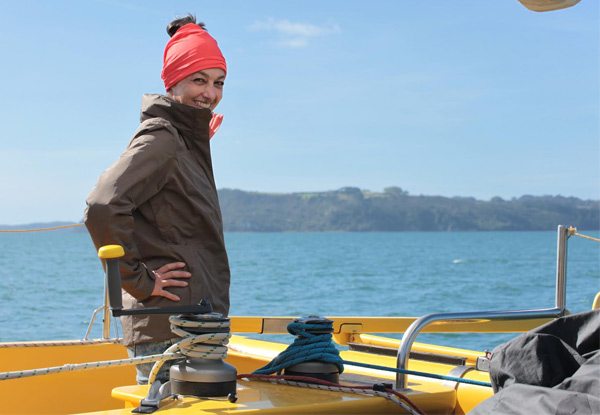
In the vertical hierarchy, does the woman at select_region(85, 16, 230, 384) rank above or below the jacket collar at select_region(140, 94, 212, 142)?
below

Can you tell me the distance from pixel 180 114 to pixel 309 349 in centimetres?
82

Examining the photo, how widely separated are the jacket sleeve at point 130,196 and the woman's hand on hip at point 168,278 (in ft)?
0.06

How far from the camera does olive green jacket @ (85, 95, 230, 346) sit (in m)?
2.02

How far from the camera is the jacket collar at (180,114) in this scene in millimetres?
2211

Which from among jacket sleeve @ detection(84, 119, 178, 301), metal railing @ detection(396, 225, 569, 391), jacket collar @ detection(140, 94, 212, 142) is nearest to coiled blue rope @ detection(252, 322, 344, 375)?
metal railing @ detection(396, 225, 569, 391)

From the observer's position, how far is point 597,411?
1495 millimetres

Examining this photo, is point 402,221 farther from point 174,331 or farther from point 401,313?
point 174,331

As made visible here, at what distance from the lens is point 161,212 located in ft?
7.03

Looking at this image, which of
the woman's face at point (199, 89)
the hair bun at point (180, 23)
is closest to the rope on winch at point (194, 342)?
the woman's face at point (199, 89)

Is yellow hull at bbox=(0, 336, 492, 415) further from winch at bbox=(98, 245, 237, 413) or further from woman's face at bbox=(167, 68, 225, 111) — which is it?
woman's face at bbox=(167, 68, 225, 111)

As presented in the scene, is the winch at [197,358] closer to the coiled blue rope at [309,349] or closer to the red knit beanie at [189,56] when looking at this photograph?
the coiled blue rope at [309,349]

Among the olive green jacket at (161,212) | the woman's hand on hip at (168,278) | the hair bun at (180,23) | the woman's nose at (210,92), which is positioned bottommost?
the woman's hand on hip at (168,278)

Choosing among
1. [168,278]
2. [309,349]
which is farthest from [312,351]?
[168,278]

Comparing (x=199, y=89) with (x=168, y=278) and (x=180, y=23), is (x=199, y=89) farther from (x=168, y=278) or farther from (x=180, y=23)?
(x=168, y=278)
